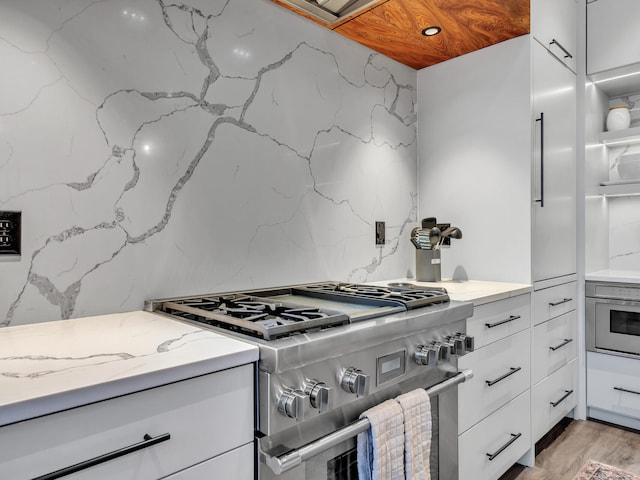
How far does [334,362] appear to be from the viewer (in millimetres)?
996

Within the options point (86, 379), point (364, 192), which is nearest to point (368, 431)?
point (86, 379)

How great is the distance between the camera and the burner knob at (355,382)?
976mm

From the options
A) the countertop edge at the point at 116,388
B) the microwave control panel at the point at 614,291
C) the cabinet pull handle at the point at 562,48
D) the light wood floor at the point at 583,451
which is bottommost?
the light wood floor at the point at 583,451

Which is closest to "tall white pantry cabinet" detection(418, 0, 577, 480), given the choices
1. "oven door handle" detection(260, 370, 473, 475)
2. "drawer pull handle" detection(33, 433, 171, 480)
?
"oven door handle" detection(260, 370, 473, 475)

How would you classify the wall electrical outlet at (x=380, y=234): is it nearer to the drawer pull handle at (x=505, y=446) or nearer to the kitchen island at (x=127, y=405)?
the drawer pull handle at (x=505, y=446)

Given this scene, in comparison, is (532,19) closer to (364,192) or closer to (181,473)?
(364,192)

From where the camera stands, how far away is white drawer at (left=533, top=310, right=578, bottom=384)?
2055 millimetres

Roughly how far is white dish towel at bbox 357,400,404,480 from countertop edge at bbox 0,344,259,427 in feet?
1.29

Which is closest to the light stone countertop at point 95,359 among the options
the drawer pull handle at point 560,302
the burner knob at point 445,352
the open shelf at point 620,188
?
the burner knob at point 445,352

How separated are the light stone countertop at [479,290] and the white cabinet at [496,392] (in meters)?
0.03

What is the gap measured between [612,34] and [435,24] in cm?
126

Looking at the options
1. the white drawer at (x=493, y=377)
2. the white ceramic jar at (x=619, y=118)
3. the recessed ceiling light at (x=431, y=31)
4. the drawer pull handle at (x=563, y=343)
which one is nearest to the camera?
the white drawer at (x=493, y=377)

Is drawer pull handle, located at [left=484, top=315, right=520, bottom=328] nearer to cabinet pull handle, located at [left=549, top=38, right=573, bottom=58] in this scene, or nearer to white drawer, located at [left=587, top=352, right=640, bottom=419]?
white drawer, located at [left=587, top=352, right=640, bottom=419]

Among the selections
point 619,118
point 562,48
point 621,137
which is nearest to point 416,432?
point 562,48
